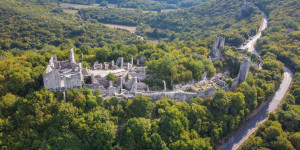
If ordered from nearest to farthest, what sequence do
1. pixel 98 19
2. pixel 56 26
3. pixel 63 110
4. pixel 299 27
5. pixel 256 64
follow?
pixel 63 110, pixel 256 64, pixel 299 27, pixel 56 26, pixel 98 19

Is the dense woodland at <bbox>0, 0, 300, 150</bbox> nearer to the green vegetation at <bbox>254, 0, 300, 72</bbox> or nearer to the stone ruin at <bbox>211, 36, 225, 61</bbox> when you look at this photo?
the green vegetation at <bbox>254, 0, 300, 72</bbox>

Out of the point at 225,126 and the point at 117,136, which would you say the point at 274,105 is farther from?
the point at 117,136

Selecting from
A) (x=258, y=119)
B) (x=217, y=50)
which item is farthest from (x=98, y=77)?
(x=258, y=119)

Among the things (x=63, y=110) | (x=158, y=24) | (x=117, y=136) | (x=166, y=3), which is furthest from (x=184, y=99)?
(x=166, y=3)

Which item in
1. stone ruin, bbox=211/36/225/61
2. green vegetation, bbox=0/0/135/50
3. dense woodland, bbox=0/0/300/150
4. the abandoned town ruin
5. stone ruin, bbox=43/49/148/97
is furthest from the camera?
green vegetation, bbox=0/0/135/50

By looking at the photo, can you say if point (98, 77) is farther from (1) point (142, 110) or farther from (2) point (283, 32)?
(2) point (283, 32)

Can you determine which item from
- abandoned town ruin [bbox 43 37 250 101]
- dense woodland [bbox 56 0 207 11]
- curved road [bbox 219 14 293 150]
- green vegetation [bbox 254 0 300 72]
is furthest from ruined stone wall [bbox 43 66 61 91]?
dense woodland [bbox 56 0 207 11]

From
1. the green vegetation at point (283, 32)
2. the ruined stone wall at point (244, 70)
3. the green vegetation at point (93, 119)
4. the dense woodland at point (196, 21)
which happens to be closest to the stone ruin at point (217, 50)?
the ruined stone wall at point (244, 70)
